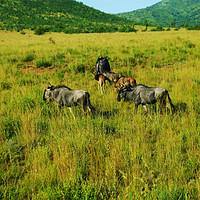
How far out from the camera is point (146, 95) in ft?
14.9

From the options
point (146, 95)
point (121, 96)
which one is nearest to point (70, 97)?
point (121, 96)

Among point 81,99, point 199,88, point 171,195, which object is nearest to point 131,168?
point 171,195

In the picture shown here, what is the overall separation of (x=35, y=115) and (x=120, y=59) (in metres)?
8.96

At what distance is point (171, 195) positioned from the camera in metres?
2.02

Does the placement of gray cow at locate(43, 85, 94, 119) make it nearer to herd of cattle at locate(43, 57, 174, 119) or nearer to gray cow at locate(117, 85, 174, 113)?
herd of cattle at locate(43, 57, 174, 119)

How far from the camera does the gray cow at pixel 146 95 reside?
14.5ft

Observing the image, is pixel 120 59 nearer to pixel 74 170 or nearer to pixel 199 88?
pixel 199 88

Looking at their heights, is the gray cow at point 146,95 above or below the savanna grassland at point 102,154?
above

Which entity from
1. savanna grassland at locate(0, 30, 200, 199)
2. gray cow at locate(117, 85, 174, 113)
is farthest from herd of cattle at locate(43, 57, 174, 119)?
savanna grassland at locate(0, 30, 200, 199)

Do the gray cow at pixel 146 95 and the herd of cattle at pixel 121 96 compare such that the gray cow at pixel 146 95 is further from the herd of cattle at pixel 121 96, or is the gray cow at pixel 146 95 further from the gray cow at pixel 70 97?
the gray cow at pixel 70 97

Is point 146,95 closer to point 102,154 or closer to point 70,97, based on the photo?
point 70,97

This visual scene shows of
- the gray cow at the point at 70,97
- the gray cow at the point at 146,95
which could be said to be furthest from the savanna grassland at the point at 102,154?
the gray cow at the point at 146,95

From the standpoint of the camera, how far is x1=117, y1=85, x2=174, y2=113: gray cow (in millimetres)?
4410

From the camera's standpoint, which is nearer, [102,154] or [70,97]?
[102,154]
